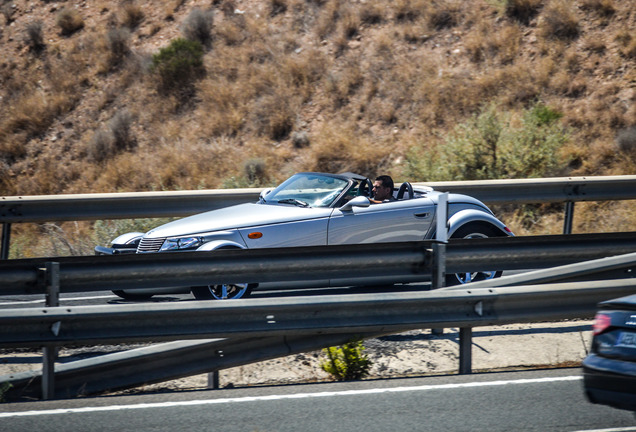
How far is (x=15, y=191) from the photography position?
69.9ft

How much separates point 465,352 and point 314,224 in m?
2.73

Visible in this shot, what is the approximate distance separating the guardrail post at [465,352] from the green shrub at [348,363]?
0.77 metres

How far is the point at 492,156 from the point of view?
54.2 feet

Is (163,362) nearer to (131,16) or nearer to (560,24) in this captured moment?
(560,24)

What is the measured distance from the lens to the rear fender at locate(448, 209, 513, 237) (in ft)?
30.6

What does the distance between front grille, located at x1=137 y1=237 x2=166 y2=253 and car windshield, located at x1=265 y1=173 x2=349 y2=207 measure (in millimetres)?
1563

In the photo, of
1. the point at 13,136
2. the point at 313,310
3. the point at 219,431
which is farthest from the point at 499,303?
the point at 13,136

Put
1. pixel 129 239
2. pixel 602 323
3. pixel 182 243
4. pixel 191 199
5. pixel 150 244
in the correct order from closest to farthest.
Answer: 1. pixel 602 323
2. pixel 182 243
3. pixel 150 244
4. pixel 129 239
5. pixel 191 199

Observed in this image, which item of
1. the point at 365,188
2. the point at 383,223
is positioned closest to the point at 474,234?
the point at 383,223

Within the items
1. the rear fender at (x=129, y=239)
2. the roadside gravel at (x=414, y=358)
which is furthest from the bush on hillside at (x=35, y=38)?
the roadside gravel at (x=414, y=358)

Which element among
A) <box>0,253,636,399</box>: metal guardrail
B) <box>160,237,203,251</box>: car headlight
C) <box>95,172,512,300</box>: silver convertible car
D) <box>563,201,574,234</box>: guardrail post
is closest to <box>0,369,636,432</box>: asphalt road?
<box>0,253,636,399</box>: metal guardrail

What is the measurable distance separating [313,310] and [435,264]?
55.9 inches

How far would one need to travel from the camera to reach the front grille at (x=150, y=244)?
8594mm

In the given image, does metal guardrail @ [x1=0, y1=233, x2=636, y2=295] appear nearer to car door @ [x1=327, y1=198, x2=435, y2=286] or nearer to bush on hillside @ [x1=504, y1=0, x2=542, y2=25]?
car door @ [x1=327, y1=198, x2=435, y2=286]
